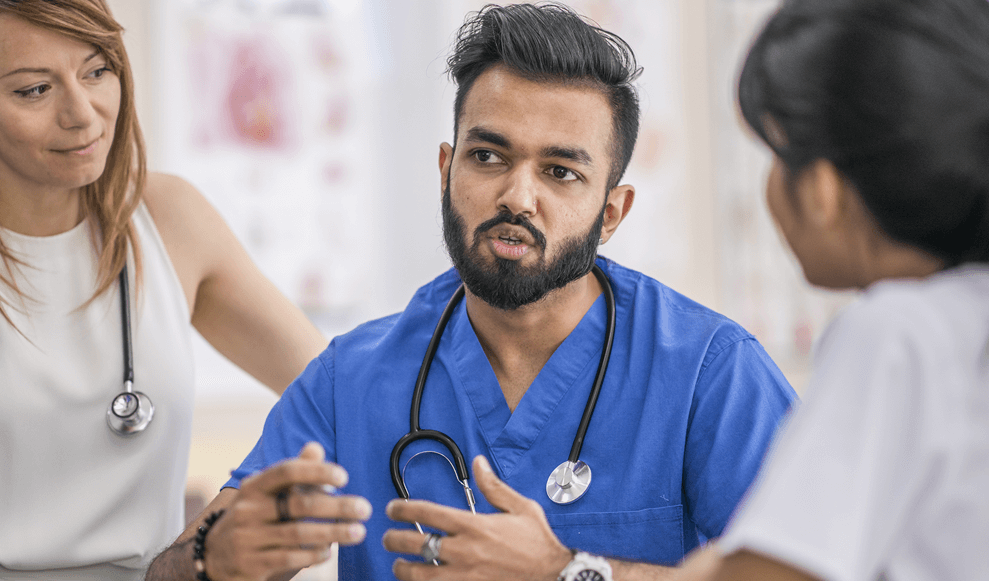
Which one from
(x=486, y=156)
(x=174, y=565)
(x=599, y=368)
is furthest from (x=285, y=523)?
(x=486, y=156)

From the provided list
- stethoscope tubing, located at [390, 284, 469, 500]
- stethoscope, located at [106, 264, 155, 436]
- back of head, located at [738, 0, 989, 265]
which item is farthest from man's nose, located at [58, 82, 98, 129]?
back of head, located at [738, 0, 989, 265]

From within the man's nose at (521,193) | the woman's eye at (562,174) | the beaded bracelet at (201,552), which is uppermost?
the woman's eye at (562,174)

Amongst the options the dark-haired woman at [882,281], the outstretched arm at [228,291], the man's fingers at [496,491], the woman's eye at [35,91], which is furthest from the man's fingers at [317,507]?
the woman's eye at [35,91]

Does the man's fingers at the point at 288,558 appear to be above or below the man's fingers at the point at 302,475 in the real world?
below

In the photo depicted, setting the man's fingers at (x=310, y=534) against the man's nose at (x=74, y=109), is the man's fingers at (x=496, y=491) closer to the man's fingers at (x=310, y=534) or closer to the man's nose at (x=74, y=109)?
the man's fingers at (x=310, y=534)

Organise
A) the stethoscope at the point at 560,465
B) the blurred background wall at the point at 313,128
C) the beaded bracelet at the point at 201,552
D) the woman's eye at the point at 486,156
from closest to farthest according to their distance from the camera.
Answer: the beaded bracelet at the point at 201,552, the stethoscope at the point at 560,465, the woman's eye at the point at 486,156, the blurred background wall at the point at 313,128

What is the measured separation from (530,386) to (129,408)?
0.67 metres

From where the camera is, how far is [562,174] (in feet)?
4.38

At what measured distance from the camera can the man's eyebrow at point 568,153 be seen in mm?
1311

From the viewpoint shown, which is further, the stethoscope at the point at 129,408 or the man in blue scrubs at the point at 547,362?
the stethoscope at the point at 129,408

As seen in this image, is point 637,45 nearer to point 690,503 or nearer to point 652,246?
point 652,246

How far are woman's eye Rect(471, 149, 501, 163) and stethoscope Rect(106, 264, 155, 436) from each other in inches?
27.0

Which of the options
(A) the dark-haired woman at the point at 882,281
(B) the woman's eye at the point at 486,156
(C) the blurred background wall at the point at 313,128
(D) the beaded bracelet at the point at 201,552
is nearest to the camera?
(A) the dark-haired woman at the point at 882,281

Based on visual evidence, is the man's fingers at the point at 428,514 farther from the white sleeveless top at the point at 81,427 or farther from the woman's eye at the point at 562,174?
the white sleeveless top at the point at 81,427
